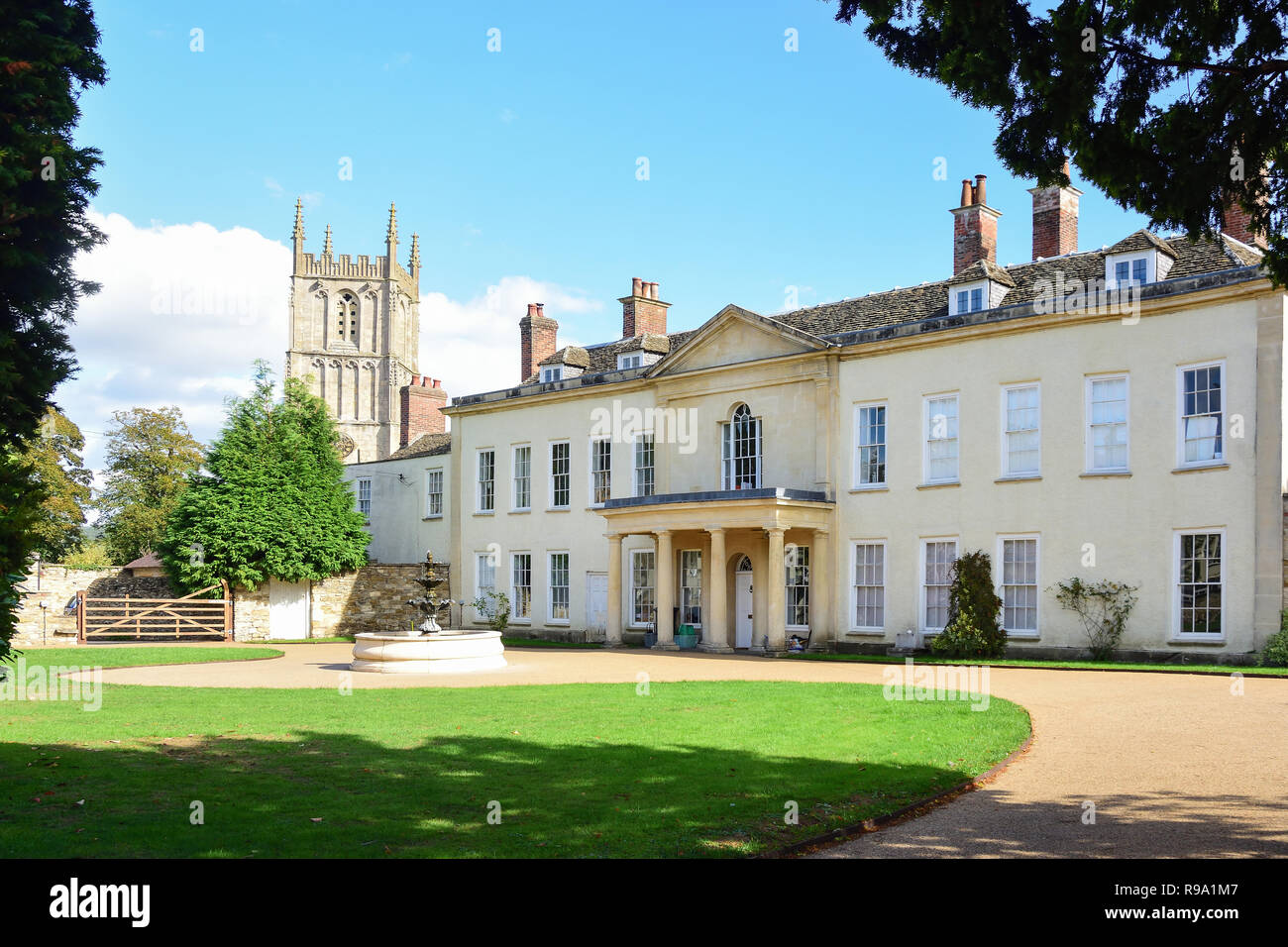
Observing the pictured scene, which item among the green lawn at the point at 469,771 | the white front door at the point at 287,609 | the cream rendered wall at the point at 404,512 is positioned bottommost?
the white front door at the point at 287,609

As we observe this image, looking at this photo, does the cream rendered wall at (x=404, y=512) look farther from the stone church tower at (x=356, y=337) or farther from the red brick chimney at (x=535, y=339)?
the stone church tower at (x=356, y=337)

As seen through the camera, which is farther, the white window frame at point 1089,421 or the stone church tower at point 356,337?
the stone church tower at point 356,337

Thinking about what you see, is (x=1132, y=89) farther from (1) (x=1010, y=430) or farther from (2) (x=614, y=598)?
(2) (x=614, y=598)

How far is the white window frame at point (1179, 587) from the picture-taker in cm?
2248

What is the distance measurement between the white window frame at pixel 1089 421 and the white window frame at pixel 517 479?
1919 centimetres

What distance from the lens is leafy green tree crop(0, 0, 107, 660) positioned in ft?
30.6

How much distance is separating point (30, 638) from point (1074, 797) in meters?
33.6

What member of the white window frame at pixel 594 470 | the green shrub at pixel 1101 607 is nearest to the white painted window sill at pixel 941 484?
the green shrub at pixel 1101 607

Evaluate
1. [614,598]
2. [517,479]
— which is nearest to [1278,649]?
[614,598]

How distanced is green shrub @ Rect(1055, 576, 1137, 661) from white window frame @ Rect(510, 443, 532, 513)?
62.4ft
